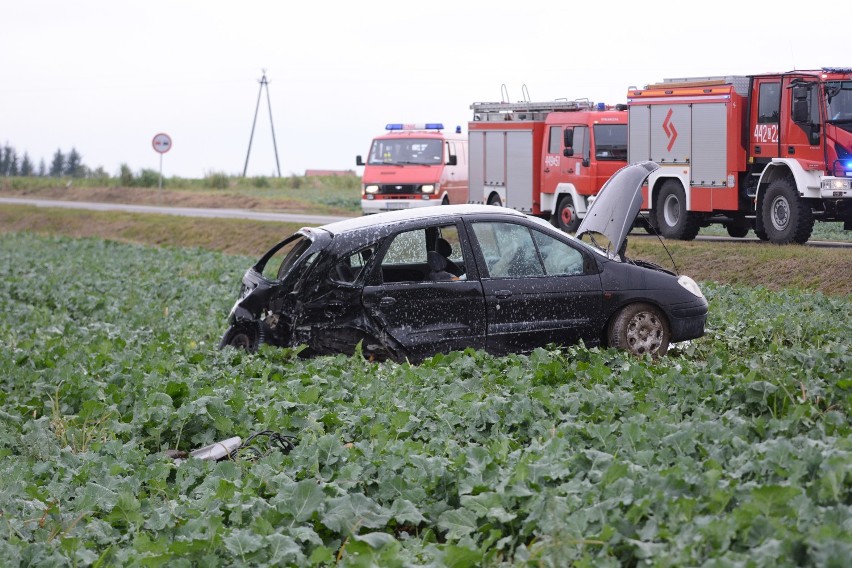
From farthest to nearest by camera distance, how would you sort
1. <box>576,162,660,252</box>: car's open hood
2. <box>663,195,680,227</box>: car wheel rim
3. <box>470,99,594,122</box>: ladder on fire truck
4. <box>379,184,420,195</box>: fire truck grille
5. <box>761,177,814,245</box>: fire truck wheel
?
A: <box>379,184,420,195</box>: fire truck grille < <box>470,99,594,122</box>: ladder on fire truck < <box>663,195,680,227</box>: car wheel rim < <box>761,177,814,245</box>: fire truck wheel < <box>576,162,660,252</box>: car's open hood

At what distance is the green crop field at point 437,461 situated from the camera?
16.8ft

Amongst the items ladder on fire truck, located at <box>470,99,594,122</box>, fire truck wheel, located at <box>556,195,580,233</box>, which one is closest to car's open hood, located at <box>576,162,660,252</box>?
fire truck wheel, located at <box>556,195,580,233</box>

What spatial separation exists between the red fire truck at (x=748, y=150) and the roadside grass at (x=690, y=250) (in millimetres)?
708

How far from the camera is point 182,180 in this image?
69.2m

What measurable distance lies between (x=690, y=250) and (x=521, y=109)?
367 inches

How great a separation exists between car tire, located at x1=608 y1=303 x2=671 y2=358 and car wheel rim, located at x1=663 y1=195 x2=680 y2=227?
13963 mm

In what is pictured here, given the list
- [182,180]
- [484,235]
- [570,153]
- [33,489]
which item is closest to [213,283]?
[570,153]

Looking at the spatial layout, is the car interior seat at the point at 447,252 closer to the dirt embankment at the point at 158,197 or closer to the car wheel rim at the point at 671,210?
the car wheel rim at the point at 671,210

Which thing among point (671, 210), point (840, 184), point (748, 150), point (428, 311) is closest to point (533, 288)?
point (428, 311)

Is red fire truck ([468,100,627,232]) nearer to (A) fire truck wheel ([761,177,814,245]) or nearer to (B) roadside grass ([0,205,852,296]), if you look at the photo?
(B) roadside grass ([0,205,852,296])

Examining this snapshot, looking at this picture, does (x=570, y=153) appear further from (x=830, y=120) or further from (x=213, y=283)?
(x=213, y=283)

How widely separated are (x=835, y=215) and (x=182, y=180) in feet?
172

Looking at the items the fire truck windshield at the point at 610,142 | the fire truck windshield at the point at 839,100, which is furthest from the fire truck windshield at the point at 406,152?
the fire truck windshield at the point at 839,100

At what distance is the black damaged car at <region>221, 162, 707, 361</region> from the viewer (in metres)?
10.9
